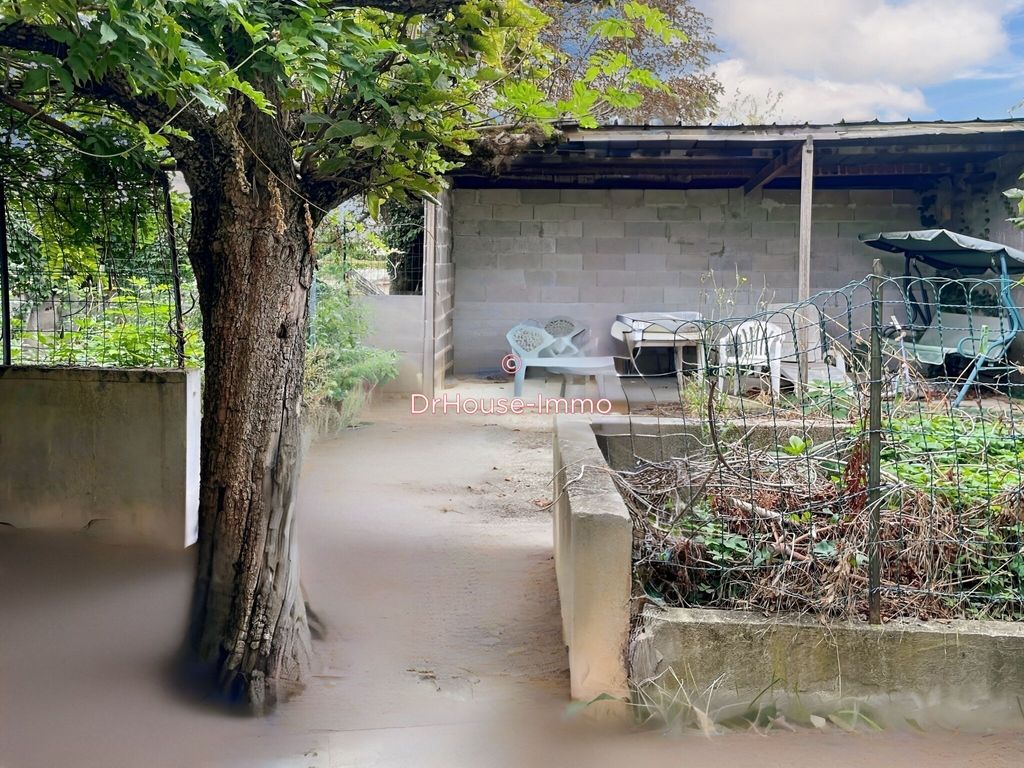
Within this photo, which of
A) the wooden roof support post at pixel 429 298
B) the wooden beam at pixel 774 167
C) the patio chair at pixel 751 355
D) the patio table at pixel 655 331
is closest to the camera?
the patio chair at pixel 751 355

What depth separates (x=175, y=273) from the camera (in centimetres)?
564

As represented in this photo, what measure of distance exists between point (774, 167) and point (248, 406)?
822 centimetres

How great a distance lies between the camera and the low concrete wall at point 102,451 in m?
5.43

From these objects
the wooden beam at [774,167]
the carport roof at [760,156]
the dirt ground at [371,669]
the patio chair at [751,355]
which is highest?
the carport roof at [760,156]

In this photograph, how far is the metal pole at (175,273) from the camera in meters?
5.57

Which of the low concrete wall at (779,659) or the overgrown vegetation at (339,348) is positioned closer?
the low concrete wall at (779,659)

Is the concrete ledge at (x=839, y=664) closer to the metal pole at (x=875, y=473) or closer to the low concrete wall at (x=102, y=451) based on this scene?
the metal pole at (x=875, y=473)

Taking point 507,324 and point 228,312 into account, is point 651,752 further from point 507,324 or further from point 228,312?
point 507,324

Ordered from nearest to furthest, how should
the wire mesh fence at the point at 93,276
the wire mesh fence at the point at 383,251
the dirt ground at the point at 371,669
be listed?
the dirt ground at the point at 371,669 → the wire mesh fence at the point at 93,276 → the wire mesh fence at the point at 383,251

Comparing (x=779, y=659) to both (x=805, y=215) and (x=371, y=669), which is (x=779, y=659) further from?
(x=805, y=215)

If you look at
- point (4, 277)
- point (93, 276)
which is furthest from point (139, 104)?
point (4, 277)

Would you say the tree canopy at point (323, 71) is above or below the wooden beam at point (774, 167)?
below

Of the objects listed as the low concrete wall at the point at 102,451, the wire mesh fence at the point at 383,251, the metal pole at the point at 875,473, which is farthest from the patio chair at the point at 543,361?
the metal pole at the point at 875,473

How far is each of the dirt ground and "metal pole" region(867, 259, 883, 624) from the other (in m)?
0.49
